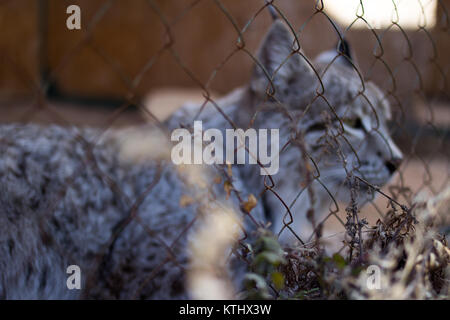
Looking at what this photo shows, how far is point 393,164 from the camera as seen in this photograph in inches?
87.1

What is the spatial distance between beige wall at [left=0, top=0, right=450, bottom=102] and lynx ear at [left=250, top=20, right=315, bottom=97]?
3.15 m

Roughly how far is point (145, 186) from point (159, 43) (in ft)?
15.1

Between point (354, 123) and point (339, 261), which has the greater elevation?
point (354, 123)

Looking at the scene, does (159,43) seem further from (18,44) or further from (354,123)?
(354,123)

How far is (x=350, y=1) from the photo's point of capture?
275 centimetres

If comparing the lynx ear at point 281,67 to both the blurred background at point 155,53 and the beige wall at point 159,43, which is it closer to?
the blurred background at point 155,53

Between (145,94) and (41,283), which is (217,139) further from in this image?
(145,94)

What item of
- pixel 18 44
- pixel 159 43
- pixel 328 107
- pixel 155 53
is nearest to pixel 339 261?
pixel 328 107

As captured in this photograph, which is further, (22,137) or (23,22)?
(23,22)

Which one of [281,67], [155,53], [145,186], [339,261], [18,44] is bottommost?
[339,261]

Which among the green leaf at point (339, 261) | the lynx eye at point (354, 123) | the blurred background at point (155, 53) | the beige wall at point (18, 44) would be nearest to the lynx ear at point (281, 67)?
the lynx eye at point (354, 123)

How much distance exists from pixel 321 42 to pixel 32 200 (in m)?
4.43
